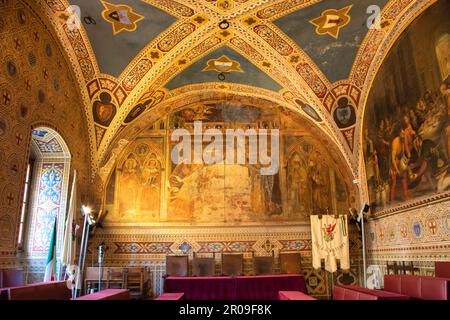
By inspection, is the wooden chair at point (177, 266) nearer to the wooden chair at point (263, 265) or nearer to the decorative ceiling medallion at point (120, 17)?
the wooden chair at point (263, 265)

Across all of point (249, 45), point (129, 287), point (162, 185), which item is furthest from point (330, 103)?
point (129, 287)

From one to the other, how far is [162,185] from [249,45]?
6.02 meters

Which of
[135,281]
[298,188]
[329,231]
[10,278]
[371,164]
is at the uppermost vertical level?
[371,164]

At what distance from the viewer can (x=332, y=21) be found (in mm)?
10484

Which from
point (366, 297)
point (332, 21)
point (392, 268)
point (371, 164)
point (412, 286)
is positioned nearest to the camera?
point (366, 297)

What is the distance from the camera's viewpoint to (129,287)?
12.6 m

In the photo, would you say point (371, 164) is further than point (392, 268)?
Yes

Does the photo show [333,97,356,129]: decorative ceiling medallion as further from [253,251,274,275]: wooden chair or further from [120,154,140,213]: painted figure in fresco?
[120,154,140,213]: painted figure in fresco

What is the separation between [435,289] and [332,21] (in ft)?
24.3

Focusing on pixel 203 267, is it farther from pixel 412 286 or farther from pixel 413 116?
pixel 413 116

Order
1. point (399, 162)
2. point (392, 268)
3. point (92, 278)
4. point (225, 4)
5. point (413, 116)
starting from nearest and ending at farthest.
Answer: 1. point (413, 116)
2. point (399, 162)
3. point (225, 4)
4. point (392, 268)
5. point (92, 278)

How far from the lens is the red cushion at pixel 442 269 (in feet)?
25.3

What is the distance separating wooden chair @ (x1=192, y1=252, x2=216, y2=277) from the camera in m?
13.2

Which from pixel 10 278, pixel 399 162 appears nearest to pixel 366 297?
A: pixel 399 162
